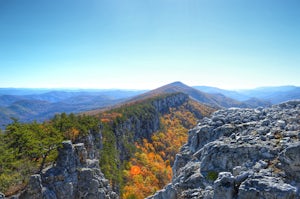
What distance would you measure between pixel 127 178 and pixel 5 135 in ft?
171

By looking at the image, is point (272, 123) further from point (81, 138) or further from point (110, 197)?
point (81, 138)

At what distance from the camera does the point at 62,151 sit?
41.1 m

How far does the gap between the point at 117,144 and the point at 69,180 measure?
57.7 m

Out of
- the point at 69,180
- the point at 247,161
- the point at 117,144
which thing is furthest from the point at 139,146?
the point at 247,161

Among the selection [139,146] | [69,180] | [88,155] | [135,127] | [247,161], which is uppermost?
[247,161]

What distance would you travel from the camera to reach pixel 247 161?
61.2ft

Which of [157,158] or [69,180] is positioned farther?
[157,158]

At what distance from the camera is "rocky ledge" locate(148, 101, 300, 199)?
15.0 metres

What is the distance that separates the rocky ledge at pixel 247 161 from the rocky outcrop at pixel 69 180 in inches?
785

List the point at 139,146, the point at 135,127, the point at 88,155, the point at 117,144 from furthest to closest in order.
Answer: the point at 135,127
the point at 139,146
the point at 117,144
the point at 88,155

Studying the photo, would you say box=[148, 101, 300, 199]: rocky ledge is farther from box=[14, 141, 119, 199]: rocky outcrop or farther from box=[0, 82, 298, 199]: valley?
box=[14, 141, 119, 199]: rocky outcrop

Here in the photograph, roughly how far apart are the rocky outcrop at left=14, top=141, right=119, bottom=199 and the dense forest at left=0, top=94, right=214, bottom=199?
2.12m

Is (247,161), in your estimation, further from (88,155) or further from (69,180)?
(88,155)

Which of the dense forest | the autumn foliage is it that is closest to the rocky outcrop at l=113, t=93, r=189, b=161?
the dense forest
